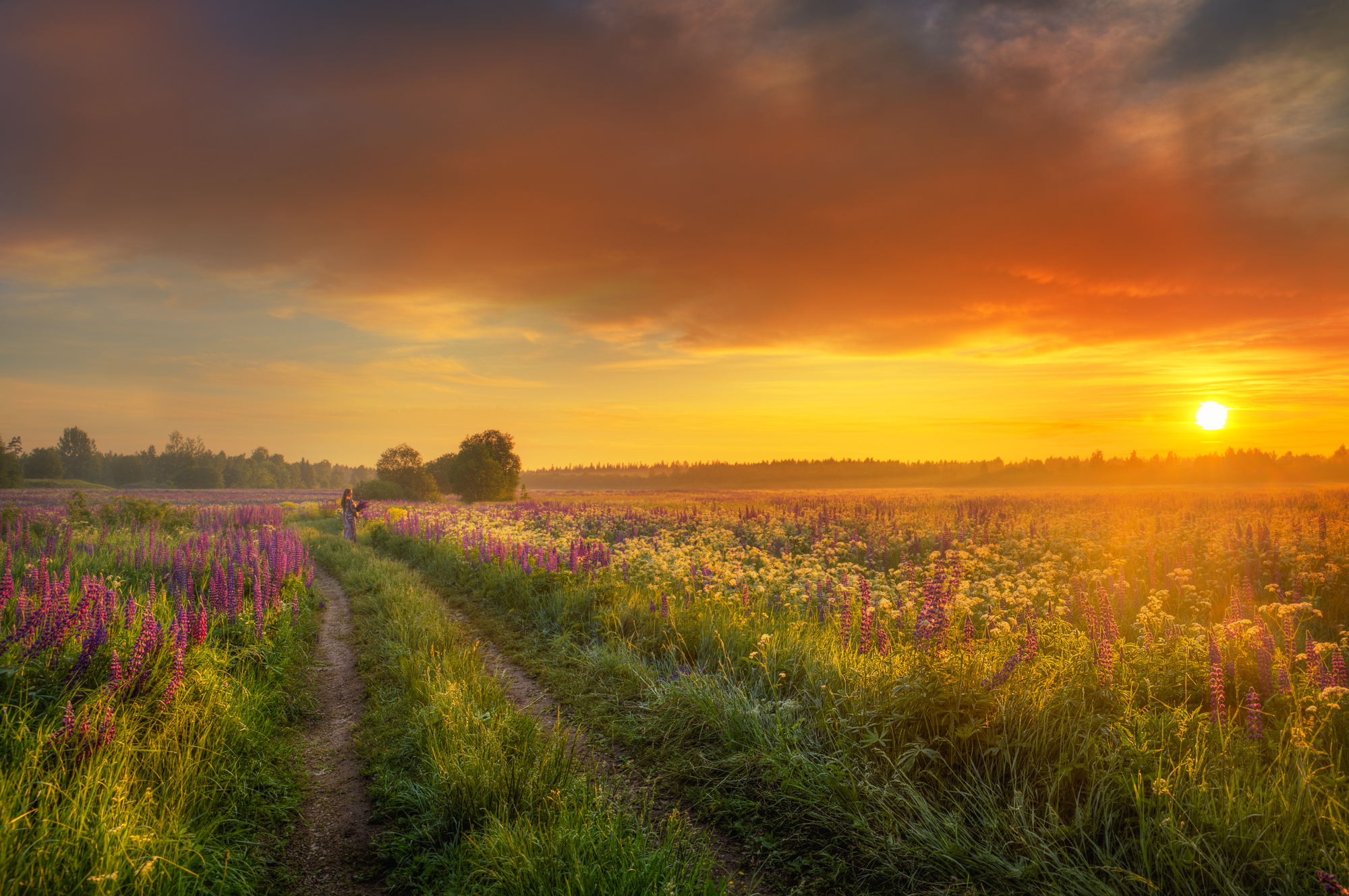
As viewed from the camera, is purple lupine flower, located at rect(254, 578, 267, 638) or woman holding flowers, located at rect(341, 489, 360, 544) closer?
purple lupine flower, located at rect(254, 578, 267, 638)

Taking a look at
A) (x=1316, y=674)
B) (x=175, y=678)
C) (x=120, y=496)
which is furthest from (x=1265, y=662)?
(x=120, y=496)

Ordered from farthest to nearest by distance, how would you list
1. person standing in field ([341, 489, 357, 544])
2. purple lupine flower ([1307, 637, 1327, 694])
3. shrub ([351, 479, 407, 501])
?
shrub ([351, 479, 407, 501]) → person standing in field ([341, 489, 357, 544]) → purple lupine flower ([1307, 637, 1327, 694])

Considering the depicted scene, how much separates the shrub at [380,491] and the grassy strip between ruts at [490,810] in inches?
1891

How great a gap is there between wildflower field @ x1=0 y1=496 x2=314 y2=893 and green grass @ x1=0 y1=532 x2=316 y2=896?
1 cm

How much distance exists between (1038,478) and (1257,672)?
85.1 metres

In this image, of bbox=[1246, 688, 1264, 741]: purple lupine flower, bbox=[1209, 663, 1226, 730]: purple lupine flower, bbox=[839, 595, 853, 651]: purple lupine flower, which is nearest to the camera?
bbox=[1246, 688, 1264, 741]: purple lupine flower

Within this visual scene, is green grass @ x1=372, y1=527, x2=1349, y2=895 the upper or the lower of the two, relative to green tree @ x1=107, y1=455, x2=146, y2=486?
lower

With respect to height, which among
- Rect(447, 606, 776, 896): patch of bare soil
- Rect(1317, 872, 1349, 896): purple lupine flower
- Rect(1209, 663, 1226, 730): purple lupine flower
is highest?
Rect(1209, 663, 1226, 730): purple lupine flower

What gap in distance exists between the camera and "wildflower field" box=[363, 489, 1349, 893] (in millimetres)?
3674

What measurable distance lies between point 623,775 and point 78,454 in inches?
4494

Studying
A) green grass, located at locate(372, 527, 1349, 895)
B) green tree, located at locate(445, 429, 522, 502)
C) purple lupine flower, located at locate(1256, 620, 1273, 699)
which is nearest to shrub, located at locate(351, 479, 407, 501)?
green tree, located at locate(445, 429, 522, 502)

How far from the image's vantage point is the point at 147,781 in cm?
431

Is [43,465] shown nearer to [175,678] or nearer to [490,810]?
[175,678]

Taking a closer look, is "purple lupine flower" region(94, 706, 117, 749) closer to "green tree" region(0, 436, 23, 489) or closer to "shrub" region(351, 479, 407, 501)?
"green tree" region(0, 436, 23, 489)
